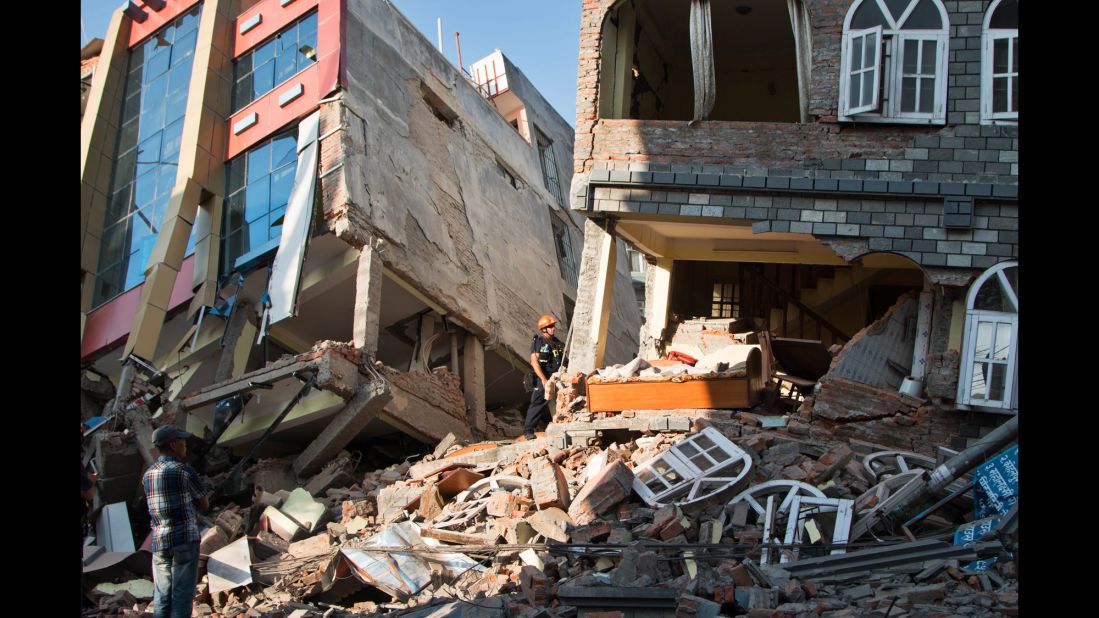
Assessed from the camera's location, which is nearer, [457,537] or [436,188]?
[457,537]

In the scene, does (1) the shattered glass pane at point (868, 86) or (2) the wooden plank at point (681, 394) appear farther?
(1) the shattered glass pane at point (868, 86)

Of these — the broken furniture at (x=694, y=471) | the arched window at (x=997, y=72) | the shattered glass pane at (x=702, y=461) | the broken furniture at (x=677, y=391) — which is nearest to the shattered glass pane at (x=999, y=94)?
the arched window at (x=997, y=72)

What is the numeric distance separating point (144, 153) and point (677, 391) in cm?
1164

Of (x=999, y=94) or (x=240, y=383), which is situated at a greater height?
(x=999, y=94)

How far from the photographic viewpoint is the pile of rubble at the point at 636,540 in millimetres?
8633

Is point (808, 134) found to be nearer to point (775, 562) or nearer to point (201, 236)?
point (775, 562)

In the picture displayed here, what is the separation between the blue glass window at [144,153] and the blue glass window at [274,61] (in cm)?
134

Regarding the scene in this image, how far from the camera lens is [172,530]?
26.2 feet

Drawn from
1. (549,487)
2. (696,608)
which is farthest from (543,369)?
(696,608)

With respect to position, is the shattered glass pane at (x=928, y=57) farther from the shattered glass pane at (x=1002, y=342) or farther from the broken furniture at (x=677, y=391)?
the broken furniture at (x=677, y=391)

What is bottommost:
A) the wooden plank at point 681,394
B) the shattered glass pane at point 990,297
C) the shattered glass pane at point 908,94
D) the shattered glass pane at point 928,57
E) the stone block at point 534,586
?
the stone block at point 534,586

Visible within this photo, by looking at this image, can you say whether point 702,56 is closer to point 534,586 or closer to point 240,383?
point 240,383

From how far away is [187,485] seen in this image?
818 cm
